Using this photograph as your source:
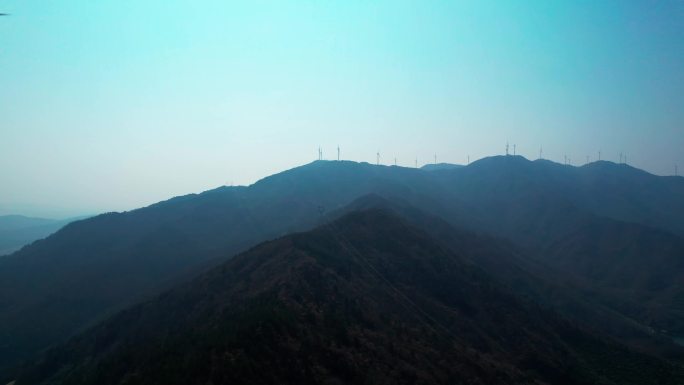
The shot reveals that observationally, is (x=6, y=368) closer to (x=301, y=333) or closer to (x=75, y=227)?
(x=301, y=333)

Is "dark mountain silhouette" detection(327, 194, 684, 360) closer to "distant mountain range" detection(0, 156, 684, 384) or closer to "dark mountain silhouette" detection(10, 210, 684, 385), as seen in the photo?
"distant mountain range" detection(0, 156, 684, 384)

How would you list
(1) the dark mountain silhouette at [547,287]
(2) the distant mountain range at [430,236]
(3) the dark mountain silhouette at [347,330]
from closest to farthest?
(3) the dark mountain silhouette at [347,330]
(1) the dark mountain silhouette at [547,287]
(2) the distant mountain range at [430,236]

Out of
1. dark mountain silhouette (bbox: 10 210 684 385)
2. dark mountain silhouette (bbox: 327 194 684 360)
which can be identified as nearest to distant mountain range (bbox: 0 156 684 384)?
dark mountain silhouette (bbox: 327 194 684 360)

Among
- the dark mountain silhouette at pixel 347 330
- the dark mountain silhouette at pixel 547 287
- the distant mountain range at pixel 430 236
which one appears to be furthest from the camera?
the distant mountain range at pixel 430 236

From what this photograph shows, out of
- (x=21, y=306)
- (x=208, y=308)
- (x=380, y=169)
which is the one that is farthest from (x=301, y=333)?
(x=380, y=169)

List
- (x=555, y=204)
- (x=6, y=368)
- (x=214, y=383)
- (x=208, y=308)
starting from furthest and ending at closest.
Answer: (x=555, y=204)
(x=6, y=368)
(x=208, y=308)
(x=214, y=383)

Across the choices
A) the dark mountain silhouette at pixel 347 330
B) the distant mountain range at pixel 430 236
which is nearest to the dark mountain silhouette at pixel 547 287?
the distant mountain range at pixel 430 236

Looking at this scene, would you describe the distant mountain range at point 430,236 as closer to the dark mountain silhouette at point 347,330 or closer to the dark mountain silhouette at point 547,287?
the dark mountain silhouette at point 547,287
